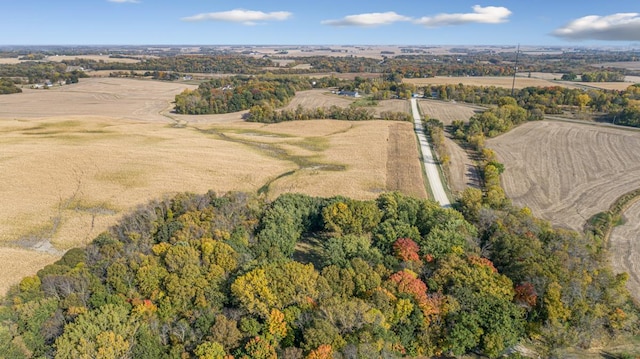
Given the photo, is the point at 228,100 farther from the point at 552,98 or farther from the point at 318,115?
the point at 552,98

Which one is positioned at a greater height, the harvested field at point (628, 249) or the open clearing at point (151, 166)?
the open clearing at point (151, 166)

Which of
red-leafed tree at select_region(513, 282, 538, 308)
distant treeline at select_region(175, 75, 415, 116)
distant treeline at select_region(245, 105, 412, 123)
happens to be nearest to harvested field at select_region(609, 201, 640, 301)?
red-leafed tree at select_region(513, 282, 538, 308)

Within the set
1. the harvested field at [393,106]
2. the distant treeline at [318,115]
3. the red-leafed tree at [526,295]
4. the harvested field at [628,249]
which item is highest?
the harvested field at [393,106]

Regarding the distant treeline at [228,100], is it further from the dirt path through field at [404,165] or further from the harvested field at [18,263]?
the harvested field at [18,263]

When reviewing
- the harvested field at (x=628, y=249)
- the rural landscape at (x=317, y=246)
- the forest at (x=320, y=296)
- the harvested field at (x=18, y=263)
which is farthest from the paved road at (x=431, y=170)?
the harvested field at (x=18, y=263)

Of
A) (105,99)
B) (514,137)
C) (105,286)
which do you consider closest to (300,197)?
(105,286)

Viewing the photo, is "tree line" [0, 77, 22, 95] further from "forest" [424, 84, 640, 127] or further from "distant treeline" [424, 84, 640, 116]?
"distant treeline" [424, 84, 640, 116]

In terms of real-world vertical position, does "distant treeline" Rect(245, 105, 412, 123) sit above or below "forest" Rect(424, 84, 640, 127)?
below
